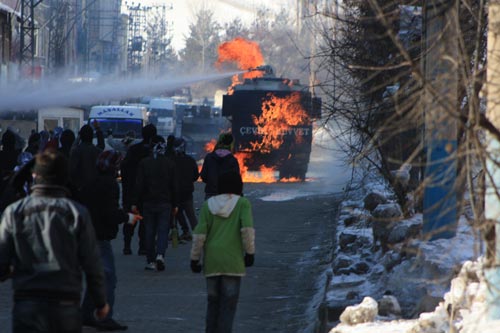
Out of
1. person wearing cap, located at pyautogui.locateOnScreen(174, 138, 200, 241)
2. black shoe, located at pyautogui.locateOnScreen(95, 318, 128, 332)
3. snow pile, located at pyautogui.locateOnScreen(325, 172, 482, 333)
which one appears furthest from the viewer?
person wearing cap, located at pyautogui.locateOnScreen(174, 138, 200, 241)

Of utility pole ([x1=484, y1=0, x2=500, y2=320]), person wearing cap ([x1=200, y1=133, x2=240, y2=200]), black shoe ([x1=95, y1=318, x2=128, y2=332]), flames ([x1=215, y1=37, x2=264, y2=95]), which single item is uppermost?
flames ([x1=215, y1=37, x2=264, y2=95])

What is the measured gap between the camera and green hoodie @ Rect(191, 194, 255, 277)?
28.2 feet

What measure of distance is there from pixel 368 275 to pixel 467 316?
3901 millimetres

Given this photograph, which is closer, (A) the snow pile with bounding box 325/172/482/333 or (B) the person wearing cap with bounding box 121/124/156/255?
(A) the snow pile with bounding box 325/172/482/333

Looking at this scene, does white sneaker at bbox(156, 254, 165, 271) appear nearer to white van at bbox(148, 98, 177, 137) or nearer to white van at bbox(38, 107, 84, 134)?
white van at bbox(38, 107, 84, 134)

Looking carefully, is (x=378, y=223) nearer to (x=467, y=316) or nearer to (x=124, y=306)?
(x=124, y=306)

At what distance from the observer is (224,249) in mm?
8602

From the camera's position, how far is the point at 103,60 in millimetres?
105250

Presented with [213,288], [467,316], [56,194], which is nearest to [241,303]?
[213,288]

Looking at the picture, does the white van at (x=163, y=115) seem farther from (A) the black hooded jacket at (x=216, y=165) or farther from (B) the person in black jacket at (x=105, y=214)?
(B) the person in black jacket at (x=105, y=214)

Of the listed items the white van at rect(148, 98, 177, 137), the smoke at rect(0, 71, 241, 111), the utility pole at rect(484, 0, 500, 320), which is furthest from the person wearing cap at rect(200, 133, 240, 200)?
the white van at rect(148, 98, 177, 137)

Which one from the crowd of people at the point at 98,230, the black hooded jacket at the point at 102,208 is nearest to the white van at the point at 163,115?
the crowd of people at the point at 98,230

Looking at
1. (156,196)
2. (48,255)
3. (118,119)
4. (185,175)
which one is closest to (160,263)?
(156,196)

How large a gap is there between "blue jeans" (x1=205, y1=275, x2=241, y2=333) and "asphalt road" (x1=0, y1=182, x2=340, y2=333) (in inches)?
72.2
